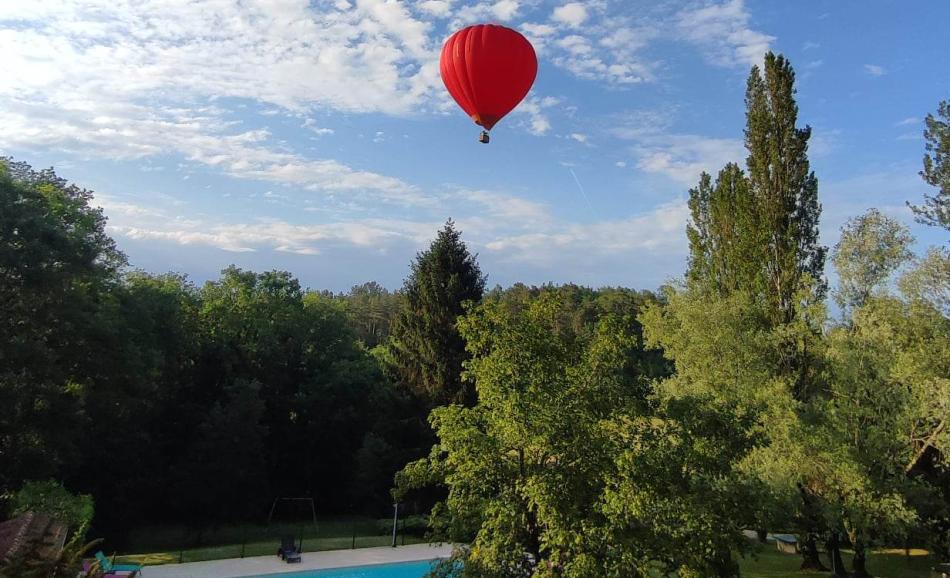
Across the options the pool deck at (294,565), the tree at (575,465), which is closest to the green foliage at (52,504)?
the pool deck at (294,565)

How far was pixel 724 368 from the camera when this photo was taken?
1920cm

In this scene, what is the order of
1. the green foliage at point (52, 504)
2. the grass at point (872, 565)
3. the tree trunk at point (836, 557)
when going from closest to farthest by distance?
the green foliage at point (52, 504)
the tree trunk at point (836, 557)
the grass at point (872, 565)

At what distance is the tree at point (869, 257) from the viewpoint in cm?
1847

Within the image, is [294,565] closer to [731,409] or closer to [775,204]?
[731,409]

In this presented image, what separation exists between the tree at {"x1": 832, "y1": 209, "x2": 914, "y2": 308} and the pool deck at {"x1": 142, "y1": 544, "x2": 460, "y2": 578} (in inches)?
562

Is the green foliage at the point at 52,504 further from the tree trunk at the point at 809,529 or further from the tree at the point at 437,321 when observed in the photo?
the tree trunk at the point at 809,529

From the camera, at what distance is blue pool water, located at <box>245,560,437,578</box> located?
1855cm

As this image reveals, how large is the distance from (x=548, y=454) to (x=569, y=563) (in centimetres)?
164

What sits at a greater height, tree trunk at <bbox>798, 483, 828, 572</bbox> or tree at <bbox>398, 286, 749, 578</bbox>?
tree at <bbox>398, 286, 749, 578</bbox>

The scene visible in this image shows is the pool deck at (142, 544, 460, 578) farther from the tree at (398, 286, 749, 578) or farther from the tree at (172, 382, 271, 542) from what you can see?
the tree at (398, 286, 749, 578)

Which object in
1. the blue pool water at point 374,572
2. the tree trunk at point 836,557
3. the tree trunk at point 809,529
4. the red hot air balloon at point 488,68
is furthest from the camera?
the blue pool water at point 374,572

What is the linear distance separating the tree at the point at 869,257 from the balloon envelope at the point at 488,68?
484 inches

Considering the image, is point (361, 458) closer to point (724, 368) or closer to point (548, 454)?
point (724, 368)

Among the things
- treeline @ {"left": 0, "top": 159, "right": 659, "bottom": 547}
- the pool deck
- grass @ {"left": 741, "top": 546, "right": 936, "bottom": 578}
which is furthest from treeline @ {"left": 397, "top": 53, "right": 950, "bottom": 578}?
treeline @ {"left": 0, "top": 159, "right": 659, "bottom": 547}
